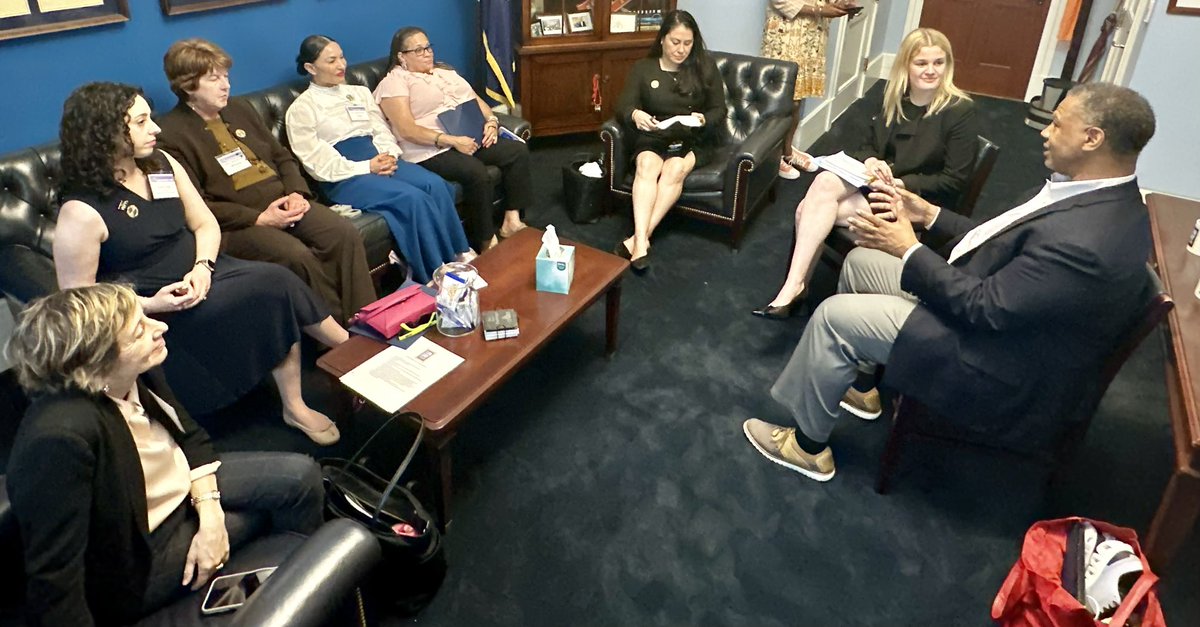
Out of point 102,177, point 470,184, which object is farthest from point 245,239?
point 470,184

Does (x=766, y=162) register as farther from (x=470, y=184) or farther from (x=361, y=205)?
(x=361, y=205)

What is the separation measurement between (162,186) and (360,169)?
3.16 feet

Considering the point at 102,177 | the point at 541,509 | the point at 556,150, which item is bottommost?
the point at 541,509

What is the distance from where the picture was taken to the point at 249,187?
2818 mm

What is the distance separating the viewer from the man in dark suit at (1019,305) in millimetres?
1799

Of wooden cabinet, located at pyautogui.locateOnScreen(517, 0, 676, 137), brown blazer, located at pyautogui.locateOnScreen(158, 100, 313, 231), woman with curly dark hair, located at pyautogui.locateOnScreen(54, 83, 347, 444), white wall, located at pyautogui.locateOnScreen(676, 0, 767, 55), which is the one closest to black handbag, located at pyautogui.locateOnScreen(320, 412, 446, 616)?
woman with curly dark hair, located at pyautogui.locateOnScreen(54, 83, 347, 444)

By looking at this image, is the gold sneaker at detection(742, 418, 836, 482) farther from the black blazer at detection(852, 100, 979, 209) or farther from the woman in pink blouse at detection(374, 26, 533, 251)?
the woman in pink blouse at detection(374, 26, 533, 251)

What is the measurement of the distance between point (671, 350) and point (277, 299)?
4.70 feet

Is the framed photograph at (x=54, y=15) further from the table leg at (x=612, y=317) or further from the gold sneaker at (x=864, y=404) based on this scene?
the gold sneaker at (x=864, y=404)

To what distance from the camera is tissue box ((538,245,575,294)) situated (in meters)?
2.51

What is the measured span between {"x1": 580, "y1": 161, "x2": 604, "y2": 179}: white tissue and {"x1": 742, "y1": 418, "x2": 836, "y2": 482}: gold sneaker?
1.69 metres

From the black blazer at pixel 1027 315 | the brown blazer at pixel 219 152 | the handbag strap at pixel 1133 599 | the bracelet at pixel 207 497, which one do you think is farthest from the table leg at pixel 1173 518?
the brown blazer at pixel 219 152

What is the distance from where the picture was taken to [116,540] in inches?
53.6

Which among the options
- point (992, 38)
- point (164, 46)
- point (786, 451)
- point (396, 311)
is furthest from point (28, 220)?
point (992, 38)
